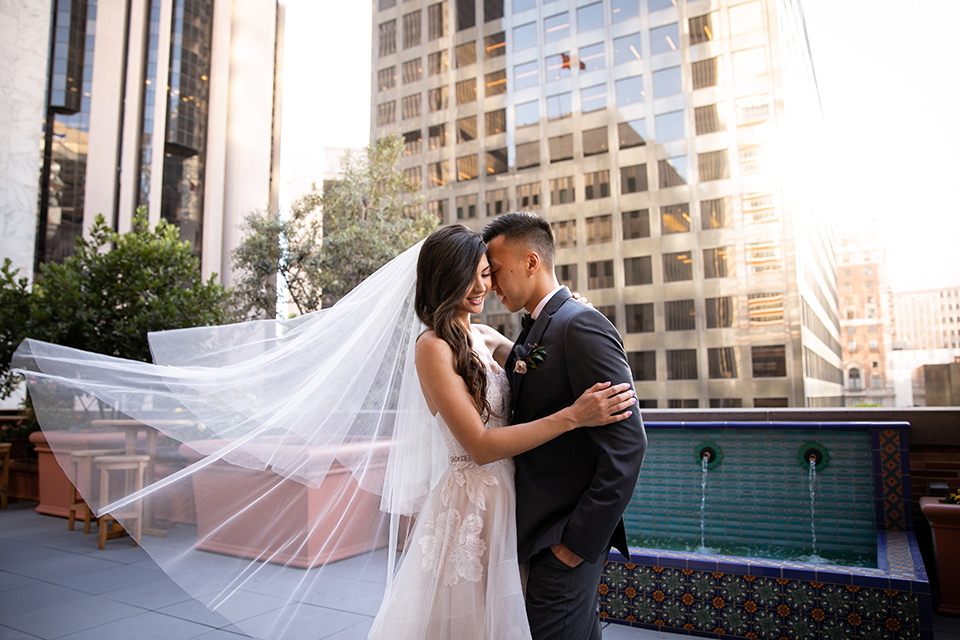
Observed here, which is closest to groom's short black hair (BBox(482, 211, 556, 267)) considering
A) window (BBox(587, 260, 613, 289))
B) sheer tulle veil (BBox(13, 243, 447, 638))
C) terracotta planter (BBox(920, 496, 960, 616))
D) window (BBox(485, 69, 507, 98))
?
sheer tulle veil (BBox(13, 243, 447, 638))

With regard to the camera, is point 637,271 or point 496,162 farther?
point 496,162

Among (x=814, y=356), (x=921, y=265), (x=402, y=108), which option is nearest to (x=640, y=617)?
(x=921, y=265)

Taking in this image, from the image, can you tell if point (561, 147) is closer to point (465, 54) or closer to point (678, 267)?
point (465, 54)

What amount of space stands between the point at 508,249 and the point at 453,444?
2.07ft

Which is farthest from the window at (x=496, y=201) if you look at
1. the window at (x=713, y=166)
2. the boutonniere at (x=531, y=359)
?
the boutonniere at (x=531, y=359)

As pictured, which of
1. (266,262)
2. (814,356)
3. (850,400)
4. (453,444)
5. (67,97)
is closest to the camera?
(453,444)

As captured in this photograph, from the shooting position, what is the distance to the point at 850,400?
33812 mm

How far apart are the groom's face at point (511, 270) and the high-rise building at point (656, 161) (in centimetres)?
2662

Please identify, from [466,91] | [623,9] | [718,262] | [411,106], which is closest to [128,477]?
[718,262]

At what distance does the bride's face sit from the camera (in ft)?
6.18

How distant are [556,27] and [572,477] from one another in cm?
3839

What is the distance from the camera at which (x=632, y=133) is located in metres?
33.2

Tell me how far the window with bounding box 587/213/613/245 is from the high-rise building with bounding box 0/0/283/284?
16.7m

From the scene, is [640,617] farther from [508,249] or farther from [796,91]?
[796,91]
